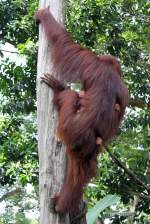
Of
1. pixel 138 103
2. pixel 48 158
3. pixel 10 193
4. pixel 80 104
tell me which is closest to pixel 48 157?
pixel 48 158

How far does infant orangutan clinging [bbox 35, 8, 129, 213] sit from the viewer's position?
115 inches

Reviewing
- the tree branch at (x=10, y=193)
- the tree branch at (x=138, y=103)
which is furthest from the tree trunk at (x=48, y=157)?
the tree branch at (x=10, y=193)

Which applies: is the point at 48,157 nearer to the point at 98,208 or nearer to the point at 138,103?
the point at 98,208

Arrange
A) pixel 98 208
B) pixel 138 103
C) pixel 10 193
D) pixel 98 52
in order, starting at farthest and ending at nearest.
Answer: pixel 10 193 < pixel 138 103 < pixel 98 52 < pixel 98 208

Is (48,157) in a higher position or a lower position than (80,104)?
lower

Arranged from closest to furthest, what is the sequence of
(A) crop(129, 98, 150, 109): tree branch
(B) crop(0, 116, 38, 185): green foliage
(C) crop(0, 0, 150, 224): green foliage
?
1. (B) crop(0, 116, 38, 185): green foliage
2. (C) crop(0, 0, 150, 224): green foliage
3. (A) crop(129, 98, 150, 109): tree branch

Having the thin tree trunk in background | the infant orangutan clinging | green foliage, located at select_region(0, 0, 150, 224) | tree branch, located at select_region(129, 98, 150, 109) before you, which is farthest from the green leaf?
tree branch, located at select_region(129, 98, 150, 109)

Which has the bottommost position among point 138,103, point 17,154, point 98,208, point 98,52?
point 98,208

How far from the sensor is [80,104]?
3047mm

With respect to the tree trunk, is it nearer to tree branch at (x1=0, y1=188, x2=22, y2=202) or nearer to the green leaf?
the green leaf

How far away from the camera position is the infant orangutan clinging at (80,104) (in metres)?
2.91

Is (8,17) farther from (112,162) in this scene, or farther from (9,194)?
→ (9,194)

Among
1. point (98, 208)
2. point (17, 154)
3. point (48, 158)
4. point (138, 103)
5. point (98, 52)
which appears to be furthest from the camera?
point (138, 103)

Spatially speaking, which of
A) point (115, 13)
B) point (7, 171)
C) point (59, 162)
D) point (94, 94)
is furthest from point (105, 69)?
point (115, 13)
